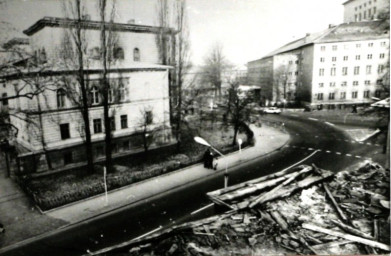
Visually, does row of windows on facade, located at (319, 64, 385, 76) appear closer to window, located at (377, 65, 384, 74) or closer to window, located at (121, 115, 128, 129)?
window, located at (377, 65, 384, 74)

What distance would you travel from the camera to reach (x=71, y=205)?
738 cm

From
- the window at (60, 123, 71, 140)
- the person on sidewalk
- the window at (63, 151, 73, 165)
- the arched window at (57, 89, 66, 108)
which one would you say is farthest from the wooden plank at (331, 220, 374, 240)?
the arched window at (57, 89, 66, 108)

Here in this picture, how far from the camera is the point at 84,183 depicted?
7578 mm

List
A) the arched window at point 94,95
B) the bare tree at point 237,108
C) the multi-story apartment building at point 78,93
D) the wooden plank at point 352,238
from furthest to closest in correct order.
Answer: the bare tree at point 237,108, the arched window at point 94,95, the multi-story apartment building at point 78,93, the wooden plank at point 352,238

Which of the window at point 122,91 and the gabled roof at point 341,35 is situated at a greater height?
the gabled roof at point 341,35

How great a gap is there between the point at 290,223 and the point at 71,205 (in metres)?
5.60

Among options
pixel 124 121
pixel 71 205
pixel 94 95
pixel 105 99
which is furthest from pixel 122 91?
pixel 71 205

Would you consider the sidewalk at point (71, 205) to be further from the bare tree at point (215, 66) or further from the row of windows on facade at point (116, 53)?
the row of windows on facade at point (116, 53)

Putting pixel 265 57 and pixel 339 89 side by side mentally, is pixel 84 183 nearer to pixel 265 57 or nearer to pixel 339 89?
pixel 265 57

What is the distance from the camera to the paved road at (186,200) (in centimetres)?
593

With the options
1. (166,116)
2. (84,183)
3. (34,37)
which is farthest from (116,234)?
(34,37)

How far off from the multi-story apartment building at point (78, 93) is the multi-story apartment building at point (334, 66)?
3010mm

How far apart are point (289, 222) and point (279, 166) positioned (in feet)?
15.3

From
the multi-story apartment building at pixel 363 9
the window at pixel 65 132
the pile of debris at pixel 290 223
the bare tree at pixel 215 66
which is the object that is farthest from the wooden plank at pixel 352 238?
the window at pixel 65 132
